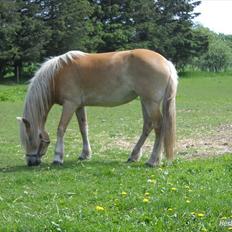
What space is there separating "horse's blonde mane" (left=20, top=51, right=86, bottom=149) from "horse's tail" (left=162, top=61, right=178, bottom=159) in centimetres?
215

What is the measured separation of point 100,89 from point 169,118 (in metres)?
1.50

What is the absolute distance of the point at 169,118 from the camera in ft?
29.0

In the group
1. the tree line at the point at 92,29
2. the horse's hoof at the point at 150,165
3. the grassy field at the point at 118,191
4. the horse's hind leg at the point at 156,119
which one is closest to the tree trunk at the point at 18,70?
the tree line at the point at 92,29

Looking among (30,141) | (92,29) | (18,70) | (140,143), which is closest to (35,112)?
(30,141)

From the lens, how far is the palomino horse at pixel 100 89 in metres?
8.97

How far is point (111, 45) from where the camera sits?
6178 cm

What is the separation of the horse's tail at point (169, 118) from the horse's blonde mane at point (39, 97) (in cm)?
215

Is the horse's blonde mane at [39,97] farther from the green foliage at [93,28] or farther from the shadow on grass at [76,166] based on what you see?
the green foliage at [93,28]

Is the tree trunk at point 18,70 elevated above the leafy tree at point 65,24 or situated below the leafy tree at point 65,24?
below

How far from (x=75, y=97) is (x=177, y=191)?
12.3 feet

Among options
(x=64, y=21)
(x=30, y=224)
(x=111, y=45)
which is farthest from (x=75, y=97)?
(x=111, y=45)

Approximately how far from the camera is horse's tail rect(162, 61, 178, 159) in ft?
28.8

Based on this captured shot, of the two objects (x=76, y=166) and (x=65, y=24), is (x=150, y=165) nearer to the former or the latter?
(x=76, y=166)

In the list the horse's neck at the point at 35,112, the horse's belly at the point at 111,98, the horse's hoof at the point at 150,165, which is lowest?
the horse's hoof at the point at 150,165
